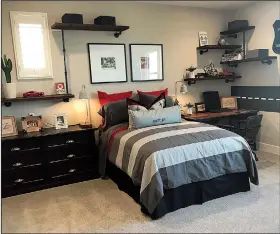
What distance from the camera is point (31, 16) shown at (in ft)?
9.96

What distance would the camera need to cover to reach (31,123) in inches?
119

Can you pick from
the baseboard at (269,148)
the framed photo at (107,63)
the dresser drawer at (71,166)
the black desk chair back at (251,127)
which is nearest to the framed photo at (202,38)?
the framed photo at (107,63)

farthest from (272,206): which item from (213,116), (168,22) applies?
(168,22)

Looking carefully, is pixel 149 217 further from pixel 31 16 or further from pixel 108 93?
pixel 31 16

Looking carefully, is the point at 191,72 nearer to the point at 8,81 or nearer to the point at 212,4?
the point at 212,4

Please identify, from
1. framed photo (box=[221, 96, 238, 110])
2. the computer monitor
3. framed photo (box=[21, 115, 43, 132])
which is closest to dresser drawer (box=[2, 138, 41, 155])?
framed photo (box=[21, 115, 43, 132])

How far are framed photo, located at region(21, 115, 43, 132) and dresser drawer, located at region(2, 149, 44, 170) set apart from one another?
31cm

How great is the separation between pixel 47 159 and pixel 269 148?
9.97 feet

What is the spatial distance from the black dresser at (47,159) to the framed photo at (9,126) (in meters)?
0.08

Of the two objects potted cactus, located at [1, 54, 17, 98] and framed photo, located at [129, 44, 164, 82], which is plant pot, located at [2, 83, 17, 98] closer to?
potted cactus, located at [1, 54, 17, 98]

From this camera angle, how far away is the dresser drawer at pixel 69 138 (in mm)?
2908

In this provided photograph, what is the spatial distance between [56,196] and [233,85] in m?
3.22

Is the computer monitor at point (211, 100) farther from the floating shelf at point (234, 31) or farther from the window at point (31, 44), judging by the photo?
the window at point (31, 44)

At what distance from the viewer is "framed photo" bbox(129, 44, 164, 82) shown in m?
3.65
